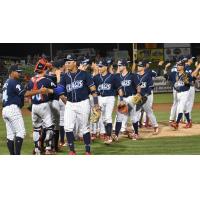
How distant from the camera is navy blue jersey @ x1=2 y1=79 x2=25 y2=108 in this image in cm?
832

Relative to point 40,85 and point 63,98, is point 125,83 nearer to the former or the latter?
point 63,98

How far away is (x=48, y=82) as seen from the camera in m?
8.66

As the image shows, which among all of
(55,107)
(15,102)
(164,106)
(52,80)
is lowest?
(164,106)

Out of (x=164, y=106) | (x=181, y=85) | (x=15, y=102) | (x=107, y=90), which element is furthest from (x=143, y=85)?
(x=15, y=102)

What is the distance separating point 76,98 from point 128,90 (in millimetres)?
2438

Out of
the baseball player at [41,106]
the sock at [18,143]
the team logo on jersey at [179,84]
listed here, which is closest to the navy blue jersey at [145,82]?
the team logo on jersey at [179,84]

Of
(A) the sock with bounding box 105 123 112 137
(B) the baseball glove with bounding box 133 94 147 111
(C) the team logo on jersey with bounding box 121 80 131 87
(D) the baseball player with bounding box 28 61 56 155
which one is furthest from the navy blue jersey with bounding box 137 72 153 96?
(D) the baseball player with bounding box 28 61 56 155

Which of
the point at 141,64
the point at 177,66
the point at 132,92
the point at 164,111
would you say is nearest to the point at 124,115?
the point at 132,92

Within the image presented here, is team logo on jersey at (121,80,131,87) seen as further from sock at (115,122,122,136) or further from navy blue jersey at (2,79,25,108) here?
navy blue jersey at (2,79,25,108)

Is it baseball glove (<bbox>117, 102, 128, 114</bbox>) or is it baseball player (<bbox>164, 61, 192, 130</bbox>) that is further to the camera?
baseball player (<bbox>164, 61, 192, 130</bbox>)

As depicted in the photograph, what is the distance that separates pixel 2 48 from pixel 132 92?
10.9 feet

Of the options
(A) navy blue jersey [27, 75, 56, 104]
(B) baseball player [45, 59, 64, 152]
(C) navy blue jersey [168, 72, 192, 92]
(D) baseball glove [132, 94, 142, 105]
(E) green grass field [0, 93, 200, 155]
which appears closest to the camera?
(A) navy blue jersey [27, 75, 56, 104]

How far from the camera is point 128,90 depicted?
420 inches
